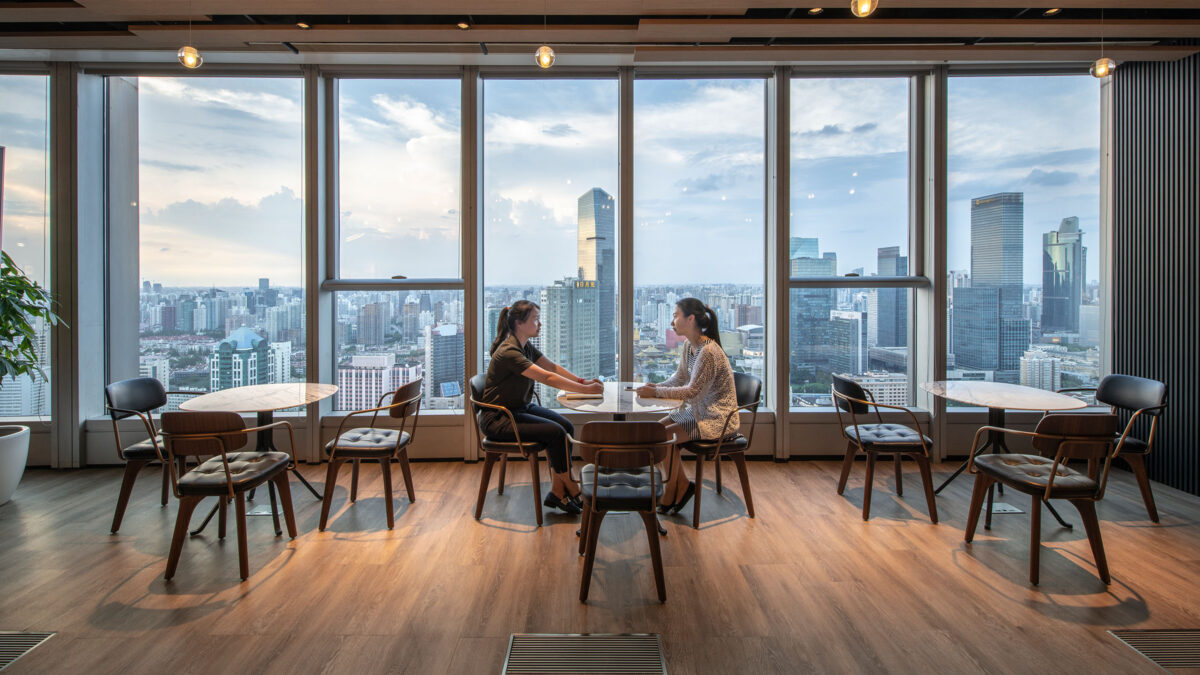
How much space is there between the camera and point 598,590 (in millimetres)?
3121

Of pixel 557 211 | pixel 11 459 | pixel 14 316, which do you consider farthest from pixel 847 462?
pixel 14 316

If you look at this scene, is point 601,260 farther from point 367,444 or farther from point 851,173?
point 367,444

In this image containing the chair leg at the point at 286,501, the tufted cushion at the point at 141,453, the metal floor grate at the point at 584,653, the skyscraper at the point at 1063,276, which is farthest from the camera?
the skyscraper at the point at 1063,276

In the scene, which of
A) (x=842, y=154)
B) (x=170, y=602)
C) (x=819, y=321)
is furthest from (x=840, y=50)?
(x=170, y=602)

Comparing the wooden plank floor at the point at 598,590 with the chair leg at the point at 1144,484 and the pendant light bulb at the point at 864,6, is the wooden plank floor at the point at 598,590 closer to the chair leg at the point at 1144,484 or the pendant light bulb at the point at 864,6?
the chair leg at the point at 1144,484

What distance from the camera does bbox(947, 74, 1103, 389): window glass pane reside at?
5.70 metres

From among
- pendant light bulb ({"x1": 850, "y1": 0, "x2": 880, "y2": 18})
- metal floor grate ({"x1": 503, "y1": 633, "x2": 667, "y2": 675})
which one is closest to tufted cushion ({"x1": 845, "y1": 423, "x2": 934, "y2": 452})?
metal floor grate ({"x1": 503, "y1": 633, "x2": 667, "y2": 675})

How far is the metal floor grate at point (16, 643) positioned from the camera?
253 cm

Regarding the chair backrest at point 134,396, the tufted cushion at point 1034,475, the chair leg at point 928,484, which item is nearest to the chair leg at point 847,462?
the chair leg at point 928,484

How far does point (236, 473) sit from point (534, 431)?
1843 mm

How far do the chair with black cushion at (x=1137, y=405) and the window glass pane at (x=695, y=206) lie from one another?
2831mm

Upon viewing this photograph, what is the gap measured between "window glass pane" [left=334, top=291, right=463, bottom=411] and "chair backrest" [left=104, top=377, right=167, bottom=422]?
1.65 m

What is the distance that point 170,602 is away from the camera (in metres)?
2.99

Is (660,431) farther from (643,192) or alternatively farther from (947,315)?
(947,315)
